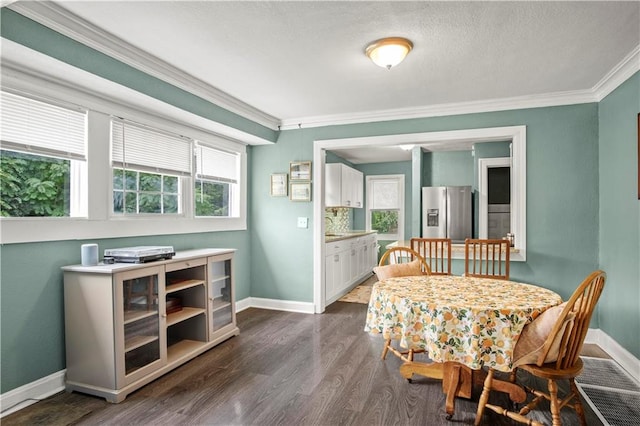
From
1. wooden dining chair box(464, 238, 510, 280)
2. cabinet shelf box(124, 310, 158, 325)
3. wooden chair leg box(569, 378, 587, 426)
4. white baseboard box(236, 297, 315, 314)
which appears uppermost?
wooden dining chair box(464, 238, 510, 280)

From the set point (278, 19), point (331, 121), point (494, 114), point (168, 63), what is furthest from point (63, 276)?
point (494, 114)

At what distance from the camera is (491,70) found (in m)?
3.03

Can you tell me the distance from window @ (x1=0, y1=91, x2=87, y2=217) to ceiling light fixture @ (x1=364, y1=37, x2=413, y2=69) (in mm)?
2184

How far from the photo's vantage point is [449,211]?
632 cm

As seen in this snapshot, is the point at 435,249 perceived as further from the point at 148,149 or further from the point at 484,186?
the point at 148,149

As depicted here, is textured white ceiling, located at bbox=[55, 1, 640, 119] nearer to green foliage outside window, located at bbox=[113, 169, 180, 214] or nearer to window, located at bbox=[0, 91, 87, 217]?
window, located at bbox=[0, 91, 87, 217]

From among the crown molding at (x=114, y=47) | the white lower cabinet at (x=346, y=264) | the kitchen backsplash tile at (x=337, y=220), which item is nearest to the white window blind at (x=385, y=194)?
the kitchen backsplash tile at (x=337, y=220)

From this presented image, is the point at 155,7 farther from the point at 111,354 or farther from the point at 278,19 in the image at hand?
the point at 111,354

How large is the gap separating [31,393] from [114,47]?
2.36m

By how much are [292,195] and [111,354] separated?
272 cm

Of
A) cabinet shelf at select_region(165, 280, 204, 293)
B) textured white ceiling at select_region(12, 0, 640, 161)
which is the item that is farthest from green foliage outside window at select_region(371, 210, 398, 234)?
cabinet shelf at select_region(165, 280, 204, 293)

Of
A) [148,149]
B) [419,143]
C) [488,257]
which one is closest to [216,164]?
[148,149]

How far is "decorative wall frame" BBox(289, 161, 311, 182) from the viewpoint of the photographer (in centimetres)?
458

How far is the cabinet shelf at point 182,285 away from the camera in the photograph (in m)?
2.96
